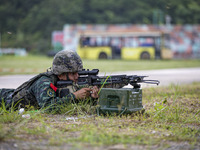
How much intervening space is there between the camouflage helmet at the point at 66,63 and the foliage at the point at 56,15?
164 feet

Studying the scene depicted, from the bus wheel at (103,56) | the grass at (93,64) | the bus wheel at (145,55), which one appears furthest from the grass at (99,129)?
the bus wheel at (145,55)

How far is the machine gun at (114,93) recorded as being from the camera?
4199mm

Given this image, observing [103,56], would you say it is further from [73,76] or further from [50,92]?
[50,92]

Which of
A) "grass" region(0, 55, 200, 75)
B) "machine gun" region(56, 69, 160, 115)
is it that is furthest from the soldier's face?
"grass" region(0, 55, 200, 75)

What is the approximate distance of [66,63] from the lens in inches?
183

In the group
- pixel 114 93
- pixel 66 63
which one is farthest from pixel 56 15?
pixel 114 93

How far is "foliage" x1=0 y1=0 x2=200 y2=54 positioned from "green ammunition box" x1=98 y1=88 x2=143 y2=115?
165ft

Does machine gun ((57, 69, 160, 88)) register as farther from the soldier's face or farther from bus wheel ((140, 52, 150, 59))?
bus wheel ((140, 52, 150, 59))

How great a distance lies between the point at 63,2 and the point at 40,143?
60082 mm

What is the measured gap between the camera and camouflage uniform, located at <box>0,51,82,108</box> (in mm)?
4562

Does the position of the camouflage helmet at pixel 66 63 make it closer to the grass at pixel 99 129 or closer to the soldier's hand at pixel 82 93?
the soldier's hand at pixel 82 93

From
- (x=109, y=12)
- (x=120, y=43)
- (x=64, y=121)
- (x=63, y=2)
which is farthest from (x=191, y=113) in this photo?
(x=63, y=2)

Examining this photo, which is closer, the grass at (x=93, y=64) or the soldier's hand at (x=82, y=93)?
the soldier's hand at (x=82, y=93)

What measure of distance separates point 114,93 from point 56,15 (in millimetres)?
56216
